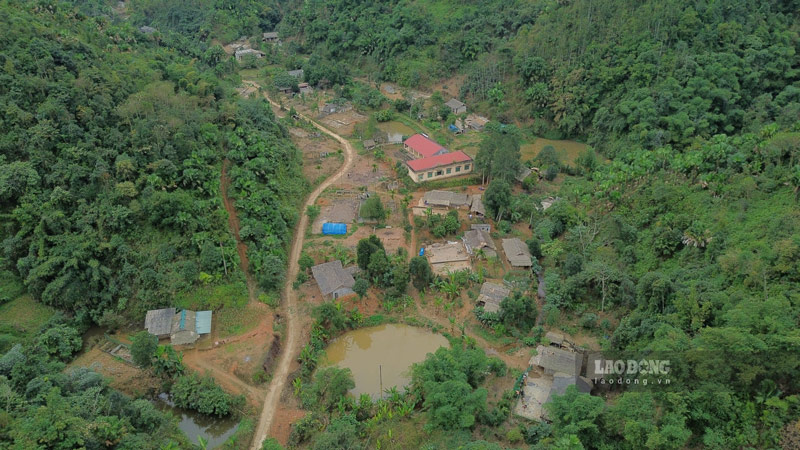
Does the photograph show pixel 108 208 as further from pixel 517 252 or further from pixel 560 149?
pixel 560 149

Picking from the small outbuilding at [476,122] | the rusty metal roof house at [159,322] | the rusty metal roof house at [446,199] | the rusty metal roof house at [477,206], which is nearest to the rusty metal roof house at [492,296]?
the rusty metal roof house at [477,206]

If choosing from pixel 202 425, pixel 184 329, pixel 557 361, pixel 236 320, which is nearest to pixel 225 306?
pixel 236 320

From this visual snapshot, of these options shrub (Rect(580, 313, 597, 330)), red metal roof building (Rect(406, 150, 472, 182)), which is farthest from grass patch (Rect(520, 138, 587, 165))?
shrub (Rect(580, 313, 597, 330))

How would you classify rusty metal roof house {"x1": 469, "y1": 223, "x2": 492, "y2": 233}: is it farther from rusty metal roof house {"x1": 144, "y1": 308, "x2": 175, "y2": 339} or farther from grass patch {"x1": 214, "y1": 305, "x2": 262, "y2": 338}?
rusty metal roof house {"x1": 144, "y1": 308, "x2": 175, "y2": 339}

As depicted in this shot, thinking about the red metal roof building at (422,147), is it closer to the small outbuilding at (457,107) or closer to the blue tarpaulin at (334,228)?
the small outbuilding at (457,107)

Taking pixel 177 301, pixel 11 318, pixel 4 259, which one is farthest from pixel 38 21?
pixel 177 301

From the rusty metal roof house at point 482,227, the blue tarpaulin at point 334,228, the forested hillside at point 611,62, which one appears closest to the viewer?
the rusty metal roof house at point 482,227
